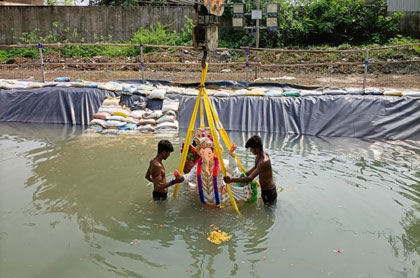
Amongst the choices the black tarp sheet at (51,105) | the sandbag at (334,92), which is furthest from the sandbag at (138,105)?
the sandbag at (334,92)

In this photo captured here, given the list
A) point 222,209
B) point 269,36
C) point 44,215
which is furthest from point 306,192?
point 269,36

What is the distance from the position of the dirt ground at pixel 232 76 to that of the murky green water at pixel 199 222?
14.5 feet

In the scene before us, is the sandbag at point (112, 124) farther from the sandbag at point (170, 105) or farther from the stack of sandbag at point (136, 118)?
the sandbag at point (170, 105)

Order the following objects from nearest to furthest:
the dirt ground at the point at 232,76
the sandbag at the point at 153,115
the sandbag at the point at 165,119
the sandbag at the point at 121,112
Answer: the sandbag at the point at 165,119 < the sandbag at the point at 121,112 < the sandbag at the point at 153,115 < the dirt ground at the point at 232,76

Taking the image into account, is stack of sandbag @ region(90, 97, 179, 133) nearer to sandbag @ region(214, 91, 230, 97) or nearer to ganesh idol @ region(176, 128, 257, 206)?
sandbag @ region(214, 91, 230, 97)

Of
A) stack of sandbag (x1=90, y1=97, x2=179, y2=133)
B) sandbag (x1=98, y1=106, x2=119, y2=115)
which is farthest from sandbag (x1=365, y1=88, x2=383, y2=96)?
sandbag (x1=98, y1=106, x2=119, y2=115)

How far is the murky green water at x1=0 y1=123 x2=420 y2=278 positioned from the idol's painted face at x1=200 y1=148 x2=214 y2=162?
57 cm

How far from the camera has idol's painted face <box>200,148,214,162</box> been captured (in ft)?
14.5

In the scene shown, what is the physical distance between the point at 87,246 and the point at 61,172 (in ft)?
7.13

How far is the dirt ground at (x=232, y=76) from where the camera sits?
10.5 metres

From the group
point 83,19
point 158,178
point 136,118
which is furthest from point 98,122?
point 83,19

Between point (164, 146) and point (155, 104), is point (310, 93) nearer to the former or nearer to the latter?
point (155, 104)

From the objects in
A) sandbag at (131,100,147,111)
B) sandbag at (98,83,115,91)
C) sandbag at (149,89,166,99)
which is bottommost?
sandbag at (131,100,147,111)

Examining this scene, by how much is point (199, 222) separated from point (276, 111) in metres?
4.53
